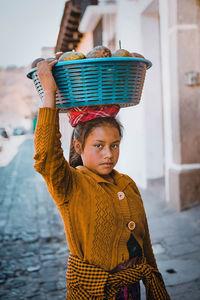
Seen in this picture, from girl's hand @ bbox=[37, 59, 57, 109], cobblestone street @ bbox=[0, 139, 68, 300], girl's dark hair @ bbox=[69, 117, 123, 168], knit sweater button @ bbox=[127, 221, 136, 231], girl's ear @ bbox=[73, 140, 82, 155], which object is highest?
girl's hand @ bbox=[37, 59, 57, 109]

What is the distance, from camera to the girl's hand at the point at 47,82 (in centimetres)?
138

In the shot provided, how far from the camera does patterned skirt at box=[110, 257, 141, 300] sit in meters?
1.57

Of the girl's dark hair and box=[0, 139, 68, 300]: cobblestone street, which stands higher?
the girl's dark hair

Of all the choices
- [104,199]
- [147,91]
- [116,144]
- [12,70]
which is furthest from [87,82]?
[12,70]

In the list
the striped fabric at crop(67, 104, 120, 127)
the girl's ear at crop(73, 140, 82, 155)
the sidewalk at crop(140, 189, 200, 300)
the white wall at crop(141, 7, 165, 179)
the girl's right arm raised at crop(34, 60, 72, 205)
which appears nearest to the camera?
the girl's right arm raised at crop(34, 60, 72, 205)

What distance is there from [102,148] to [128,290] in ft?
2.46

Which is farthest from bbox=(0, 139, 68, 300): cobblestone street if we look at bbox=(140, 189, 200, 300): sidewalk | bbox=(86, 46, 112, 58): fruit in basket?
bbox=(86, 46, 112, 58): fruit in basket

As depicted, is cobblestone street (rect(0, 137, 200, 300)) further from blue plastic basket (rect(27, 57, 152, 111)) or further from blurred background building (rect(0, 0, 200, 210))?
blue plastic basket (rect(27, 57, 152, 111))

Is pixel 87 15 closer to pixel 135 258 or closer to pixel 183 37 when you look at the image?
pixel 183 37

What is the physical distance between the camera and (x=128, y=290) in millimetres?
1614

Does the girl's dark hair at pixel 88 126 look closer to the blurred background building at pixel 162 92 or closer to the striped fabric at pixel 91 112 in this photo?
the striped fabric at pixel 91 112

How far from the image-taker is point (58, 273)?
3.72 m

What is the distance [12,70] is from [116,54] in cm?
12269

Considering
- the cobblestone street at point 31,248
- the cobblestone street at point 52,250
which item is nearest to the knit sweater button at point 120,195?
the cobblestone street at point 52,250
